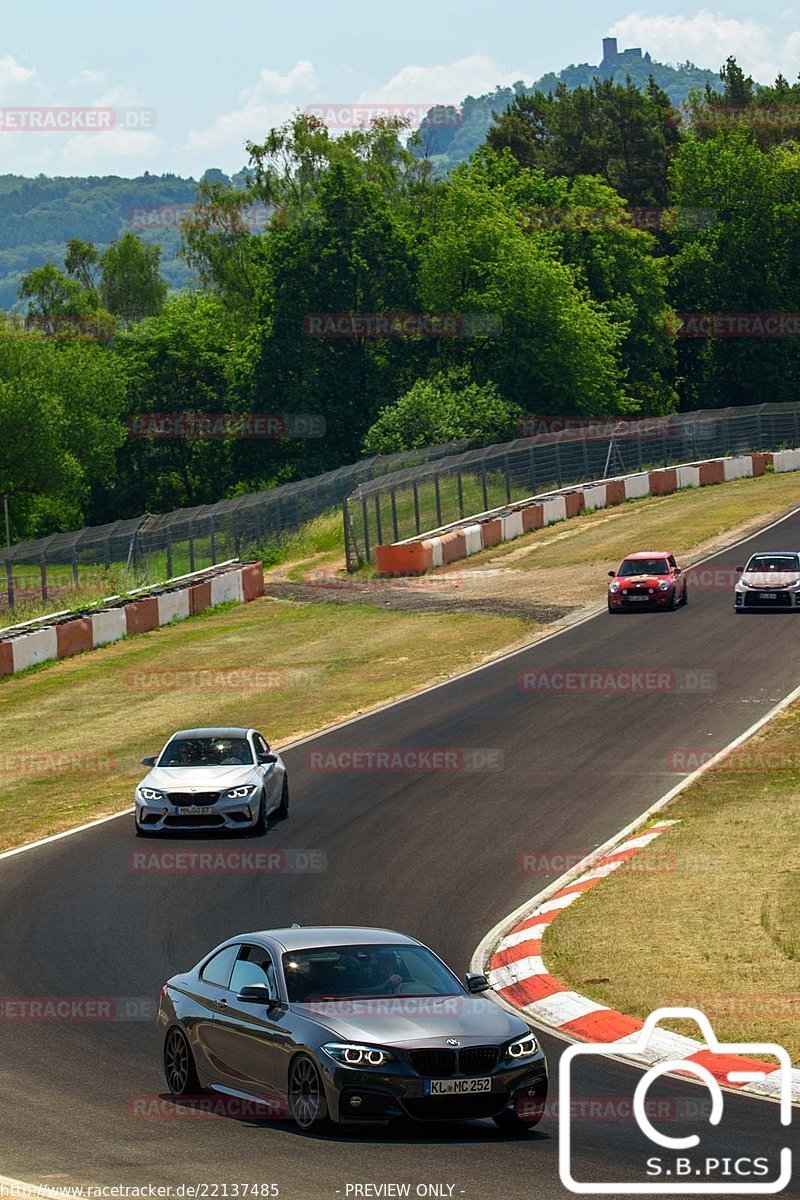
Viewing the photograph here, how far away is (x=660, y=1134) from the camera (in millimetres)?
10945

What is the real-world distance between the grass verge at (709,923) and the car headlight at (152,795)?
6.69m

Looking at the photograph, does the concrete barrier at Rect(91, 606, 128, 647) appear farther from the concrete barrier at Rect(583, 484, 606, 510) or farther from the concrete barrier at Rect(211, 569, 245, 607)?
the concrete barrier at Rect(583, 484, 606, 510)

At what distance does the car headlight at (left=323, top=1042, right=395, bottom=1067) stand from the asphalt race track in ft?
1.66

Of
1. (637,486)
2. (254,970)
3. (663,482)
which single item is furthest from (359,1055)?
(663,482)

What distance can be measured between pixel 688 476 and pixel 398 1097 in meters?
59.6

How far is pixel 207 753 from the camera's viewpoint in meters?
24.5

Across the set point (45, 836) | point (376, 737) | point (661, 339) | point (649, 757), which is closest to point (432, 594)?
point (376, 737)

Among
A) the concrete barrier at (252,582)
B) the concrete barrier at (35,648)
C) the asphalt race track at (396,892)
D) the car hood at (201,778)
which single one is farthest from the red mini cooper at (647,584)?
the car hood at (201,778)

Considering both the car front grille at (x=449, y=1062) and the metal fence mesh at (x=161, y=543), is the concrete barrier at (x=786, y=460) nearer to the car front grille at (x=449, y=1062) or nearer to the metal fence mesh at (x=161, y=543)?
the metal fence mesh at (x=161, y=543)

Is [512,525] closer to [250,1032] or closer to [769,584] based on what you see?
[769,584]

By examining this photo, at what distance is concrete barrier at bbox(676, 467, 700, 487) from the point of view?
6869 centimetres

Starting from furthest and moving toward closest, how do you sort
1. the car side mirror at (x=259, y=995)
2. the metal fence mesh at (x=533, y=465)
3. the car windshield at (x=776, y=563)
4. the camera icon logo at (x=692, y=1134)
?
the metal fence mesh at (x=533, y=465), the car windshield at (x=776, y=563), the car side mirror at (x=259, y=995), the camera icon logo at (x=692, y=1134)

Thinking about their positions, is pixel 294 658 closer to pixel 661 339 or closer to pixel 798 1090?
pixel 798 1090

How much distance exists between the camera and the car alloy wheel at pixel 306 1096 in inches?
436
